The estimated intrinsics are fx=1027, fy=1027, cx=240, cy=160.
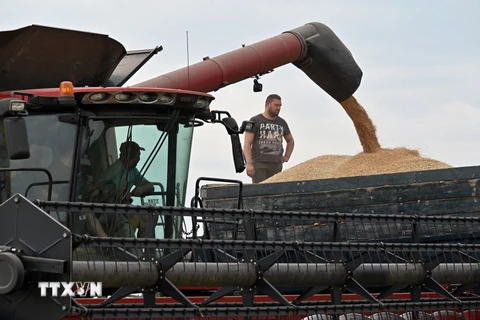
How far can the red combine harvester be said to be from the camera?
4242 millimetres

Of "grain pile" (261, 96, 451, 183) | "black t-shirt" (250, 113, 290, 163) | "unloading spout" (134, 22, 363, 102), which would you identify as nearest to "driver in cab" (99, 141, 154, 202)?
"grain pile" (261, 96, 451, 183)

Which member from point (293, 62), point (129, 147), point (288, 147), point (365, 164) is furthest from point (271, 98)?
point (129, 147)

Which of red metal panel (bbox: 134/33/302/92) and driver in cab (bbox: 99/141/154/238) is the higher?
red metal panel (bbox: 134/33/302/92)

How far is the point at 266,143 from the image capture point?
11.3m

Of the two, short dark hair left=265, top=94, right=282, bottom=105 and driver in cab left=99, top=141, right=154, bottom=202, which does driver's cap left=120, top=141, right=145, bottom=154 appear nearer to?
driver in cab left=99, top=141, right=154, bottom=202

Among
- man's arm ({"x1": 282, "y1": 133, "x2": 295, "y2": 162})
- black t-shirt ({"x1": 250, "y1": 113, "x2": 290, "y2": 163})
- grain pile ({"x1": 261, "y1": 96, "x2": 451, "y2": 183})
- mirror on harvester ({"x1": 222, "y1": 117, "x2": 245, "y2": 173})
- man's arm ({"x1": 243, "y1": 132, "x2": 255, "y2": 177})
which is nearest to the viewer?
mirror on harvester ({"x1": 222, "y1": 117, "x2": 245, "y2": 173})

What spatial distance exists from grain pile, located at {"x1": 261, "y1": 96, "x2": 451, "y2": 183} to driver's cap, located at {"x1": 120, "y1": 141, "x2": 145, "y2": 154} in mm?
3469

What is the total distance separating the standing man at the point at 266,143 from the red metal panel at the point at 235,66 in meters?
1.32

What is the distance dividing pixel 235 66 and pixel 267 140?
2164 millimetres

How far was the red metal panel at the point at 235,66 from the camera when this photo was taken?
1241 cm

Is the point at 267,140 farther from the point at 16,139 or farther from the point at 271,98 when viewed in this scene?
the point at 16,139

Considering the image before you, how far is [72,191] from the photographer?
251 inches

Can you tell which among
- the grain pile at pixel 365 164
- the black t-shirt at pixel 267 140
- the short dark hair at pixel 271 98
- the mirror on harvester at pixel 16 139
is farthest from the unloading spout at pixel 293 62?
the mirror on harvester at pixel 16 139

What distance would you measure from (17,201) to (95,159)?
2331mm
